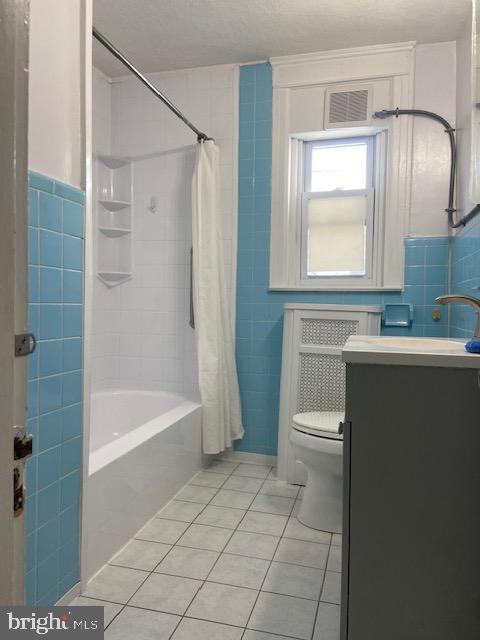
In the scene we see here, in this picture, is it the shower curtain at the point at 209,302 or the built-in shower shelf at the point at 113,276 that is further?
the built-in shower shelf at the point at 113,276

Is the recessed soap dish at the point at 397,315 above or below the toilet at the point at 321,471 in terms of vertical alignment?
above

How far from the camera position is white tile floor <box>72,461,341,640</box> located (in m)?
1.44

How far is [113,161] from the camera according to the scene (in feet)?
10.1

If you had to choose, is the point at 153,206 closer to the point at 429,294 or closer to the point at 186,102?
the point at 186,102

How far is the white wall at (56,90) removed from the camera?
136 centimetres

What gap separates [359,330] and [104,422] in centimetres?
169

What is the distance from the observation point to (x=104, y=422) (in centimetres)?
296

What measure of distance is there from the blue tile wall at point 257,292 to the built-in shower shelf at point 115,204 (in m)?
0.78

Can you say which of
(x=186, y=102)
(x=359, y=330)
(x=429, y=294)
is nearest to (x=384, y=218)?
(x=429, y=294)

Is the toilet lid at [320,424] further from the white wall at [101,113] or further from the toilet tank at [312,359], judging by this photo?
the white wall at [101,113]

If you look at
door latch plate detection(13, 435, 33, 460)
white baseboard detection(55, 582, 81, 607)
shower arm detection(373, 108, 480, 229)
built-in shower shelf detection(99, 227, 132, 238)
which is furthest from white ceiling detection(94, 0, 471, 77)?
white baseboard detection(55, 582, 81, 607)

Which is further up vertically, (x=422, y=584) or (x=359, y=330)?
(x=359, y=330)

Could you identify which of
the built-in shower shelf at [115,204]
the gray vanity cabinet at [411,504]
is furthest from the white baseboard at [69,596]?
the built-in shower shelf at [115,204]

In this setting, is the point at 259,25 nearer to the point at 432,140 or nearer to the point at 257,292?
the point at 432,140
